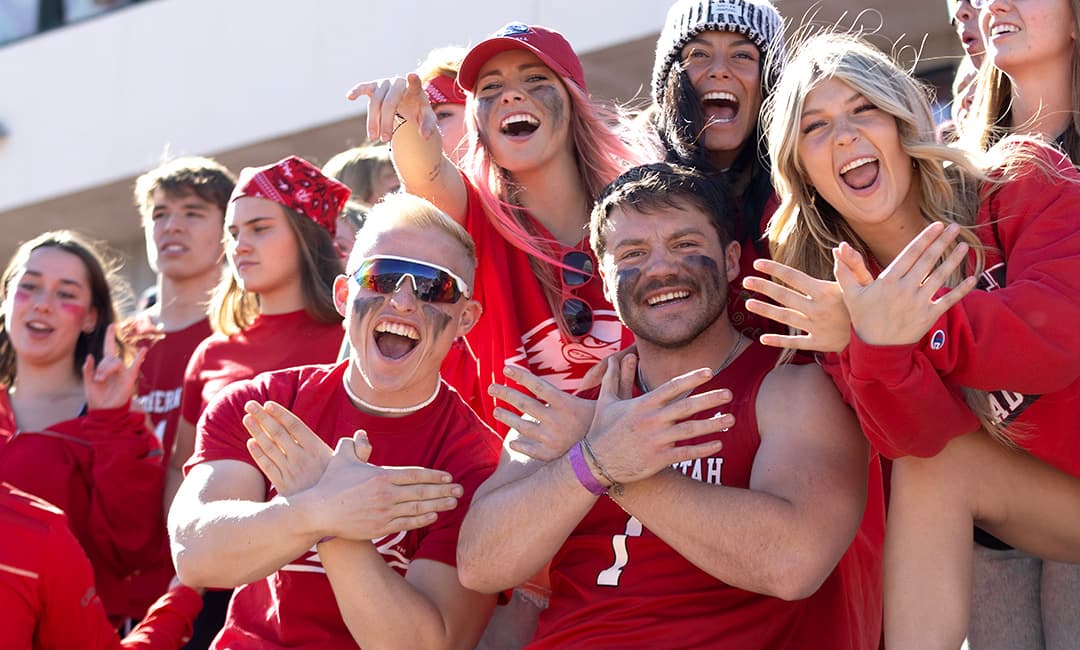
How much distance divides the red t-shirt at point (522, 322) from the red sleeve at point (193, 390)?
125 cm

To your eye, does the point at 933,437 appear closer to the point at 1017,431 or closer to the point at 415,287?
the point at 1017,431

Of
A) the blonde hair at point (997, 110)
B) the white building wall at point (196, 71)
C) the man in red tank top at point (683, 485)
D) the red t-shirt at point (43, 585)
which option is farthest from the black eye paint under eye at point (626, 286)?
the white building wall at point (196, 71)

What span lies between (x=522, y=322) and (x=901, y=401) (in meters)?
1.34

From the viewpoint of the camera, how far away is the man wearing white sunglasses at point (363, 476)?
296 centimetres

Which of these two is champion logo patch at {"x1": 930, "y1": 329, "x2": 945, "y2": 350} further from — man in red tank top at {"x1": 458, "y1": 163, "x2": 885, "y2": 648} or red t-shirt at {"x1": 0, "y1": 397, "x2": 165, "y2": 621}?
red t-shirt at {"x1": 0, "y1": 397, "x2": 165, "y2": 621}

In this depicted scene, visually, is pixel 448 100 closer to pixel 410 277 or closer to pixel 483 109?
pixel 483 109

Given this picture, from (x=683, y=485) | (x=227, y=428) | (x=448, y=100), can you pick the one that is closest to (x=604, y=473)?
(x=683, y=485)

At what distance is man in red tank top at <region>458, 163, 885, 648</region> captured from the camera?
9.11 feet

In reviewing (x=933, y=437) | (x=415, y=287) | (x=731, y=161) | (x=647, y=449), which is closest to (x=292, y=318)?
(x=415, y=287)

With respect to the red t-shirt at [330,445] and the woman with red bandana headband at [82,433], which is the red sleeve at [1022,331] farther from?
the woman with red bandana headband at [82,433]

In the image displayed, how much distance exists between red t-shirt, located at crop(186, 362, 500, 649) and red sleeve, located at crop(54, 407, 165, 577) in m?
1.01

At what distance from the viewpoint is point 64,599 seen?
3334 mm

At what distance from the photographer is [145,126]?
10938 millimetres

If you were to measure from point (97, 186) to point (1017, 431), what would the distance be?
32.1ft
